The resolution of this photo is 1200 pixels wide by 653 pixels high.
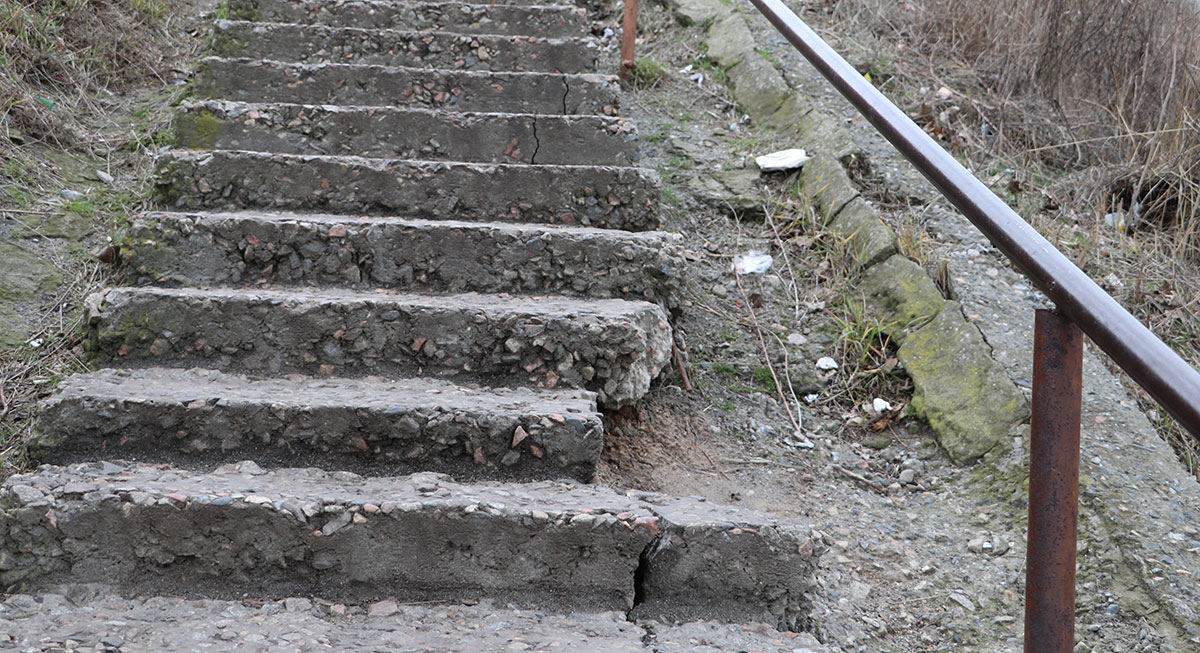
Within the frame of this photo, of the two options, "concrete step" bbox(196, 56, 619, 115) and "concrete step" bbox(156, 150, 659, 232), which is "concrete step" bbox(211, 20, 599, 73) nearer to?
"concrete step" bbox(196, 56, 619, 115)

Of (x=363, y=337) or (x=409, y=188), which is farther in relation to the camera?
(x=409, y=188)

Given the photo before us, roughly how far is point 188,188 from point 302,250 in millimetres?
419

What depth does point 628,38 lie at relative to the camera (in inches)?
129

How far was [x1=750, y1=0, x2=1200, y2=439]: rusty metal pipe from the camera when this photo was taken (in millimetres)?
768

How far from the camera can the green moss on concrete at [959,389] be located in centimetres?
190

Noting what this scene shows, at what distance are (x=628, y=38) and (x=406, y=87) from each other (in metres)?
1.08

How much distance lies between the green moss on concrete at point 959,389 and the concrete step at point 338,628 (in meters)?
0.76

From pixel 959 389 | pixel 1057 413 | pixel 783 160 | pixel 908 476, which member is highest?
pixel 1057 413

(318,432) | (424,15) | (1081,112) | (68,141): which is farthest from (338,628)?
(1081,112)

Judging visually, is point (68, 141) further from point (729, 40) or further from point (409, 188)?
point (729, 40)

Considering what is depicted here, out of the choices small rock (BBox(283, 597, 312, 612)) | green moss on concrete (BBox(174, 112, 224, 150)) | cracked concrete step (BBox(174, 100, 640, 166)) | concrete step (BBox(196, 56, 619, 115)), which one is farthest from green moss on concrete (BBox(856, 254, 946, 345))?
green moss on concrete (BBox(174, 112, 224, 150))

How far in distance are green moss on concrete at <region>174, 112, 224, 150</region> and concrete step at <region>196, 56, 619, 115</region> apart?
0.25 metres

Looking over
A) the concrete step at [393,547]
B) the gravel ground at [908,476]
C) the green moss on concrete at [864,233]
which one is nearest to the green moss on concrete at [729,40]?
the gravel ground at [908,476]

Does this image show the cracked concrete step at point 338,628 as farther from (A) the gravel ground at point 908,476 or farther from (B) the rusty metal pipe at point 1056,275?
(B) the rusty metal pipe at point 1056,275
